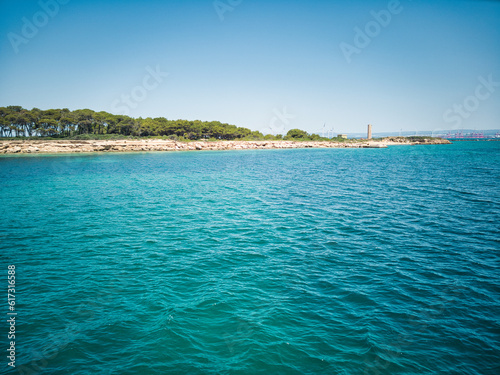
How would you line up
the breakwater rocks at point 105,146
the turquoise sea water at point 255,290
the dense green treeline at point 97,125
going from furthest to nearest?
the dense green treeline at point 97,125, the breakwater rocks at point 105,146, the turquoise sea water at point 255,290

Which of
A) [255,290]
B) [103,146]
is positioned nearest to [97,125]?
[103,146]

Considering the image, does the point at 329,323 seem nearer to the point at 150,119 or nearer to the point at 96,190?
the point at 96,190

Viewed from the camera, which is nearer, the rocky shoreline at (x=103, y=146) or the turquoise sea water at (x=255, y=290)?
the turquoise sea water at (x=255, y=290)

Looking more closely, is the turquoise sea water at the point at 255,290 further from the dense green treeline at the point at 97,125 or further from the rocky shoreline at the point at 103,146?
the dense green treeline at the point at 97,125

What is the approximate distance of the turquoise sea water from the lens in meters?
6.91

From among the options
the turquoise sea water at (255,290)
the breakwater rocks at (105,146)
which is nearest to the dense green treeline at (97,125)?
the breakwater rocks at (105,146)

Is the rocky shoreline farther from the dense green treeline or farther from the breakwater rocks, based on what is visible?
the dense green treeline

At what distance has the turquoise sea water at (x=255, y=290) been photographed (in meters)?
6.91

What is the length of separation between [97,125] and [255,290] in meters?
134

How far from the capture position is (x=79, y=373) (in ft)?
20.9

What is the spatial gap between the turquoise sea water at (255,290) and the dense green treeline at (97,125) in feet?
340

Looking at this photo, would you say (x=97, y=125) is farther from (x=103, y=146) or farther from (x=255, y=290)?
(x=255, y=290)

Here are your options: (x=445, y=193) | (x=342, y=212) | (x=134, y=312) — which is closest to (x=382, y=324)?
(x=134, y=312)

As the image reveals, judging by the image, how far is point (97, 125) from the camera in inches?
4739
